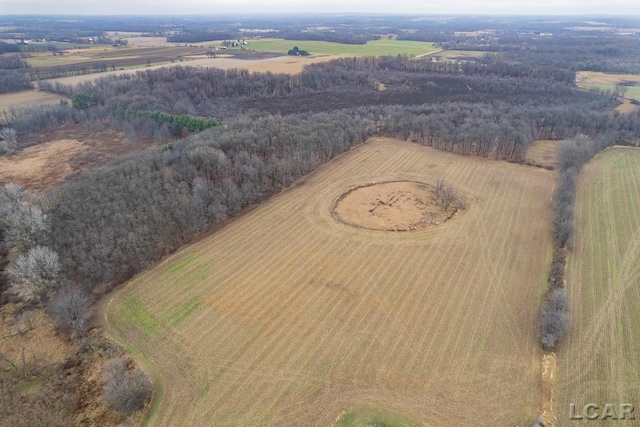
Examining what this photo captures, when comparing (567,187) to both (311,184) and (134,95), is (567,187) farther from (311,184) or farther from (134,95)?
(134,95)

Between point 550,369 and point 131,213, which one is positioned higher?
point 131,213

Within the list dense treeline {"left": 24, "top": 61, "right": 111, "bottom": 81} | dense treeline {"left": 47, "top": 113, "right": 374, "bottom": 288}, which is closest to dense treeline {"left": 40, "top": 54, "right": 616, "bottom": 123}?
dense treeline {"left": 24, "top": 61, "right": 111, "bottom": 81}

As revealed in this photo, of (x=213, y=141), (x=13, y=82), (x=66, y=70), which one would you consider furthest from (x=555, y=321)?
(x=66, y=70)

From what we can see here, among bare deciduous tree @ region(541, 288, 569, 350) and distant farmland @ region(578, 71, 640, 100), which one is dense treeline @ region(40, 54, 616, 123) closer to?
distant farmland @ region(578, 71, 640, 100)

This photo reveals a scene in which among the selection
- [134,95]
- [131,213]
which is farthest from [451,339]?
[134,95]

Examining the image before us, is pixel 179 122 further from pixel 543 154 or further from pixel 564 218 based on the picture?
pixel 543 154

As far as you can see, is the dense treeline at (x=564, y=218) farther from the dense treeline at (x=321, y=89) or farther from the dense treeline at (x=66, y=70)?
the dense treeline at (x=66, y=70)

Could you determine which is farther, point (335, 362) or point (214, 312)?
point (214, 312)

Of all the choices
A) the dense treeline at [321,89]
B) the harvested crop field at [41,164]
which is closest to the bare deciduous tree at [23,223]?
the harvested crop field at [41,164]
